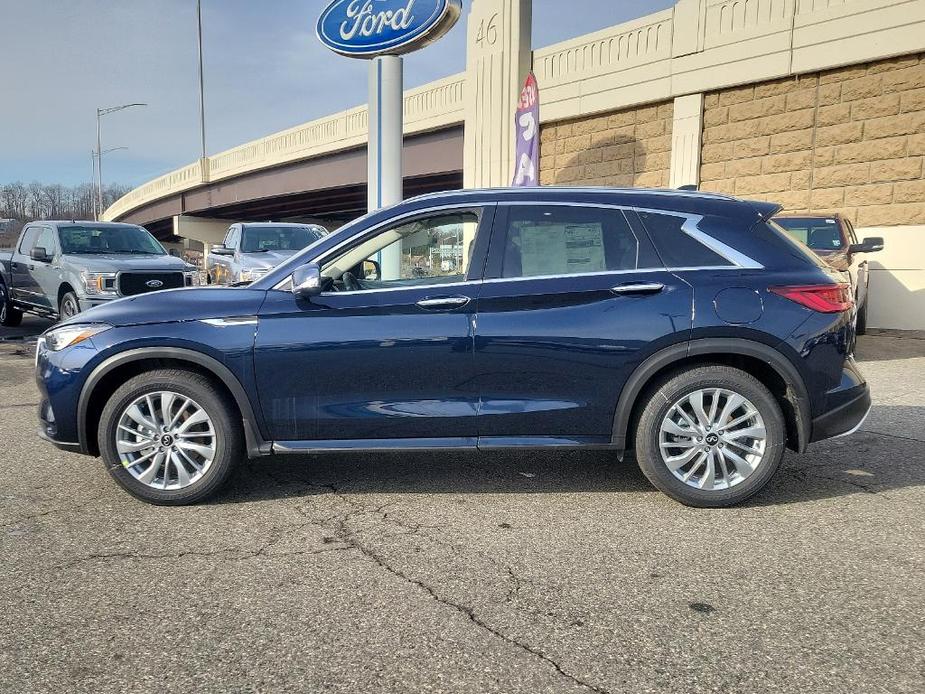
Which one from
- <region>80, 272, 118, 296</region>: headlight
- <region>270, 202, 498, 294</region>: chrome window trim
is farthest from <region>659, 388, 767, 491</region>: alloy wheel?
<region>80, 272, 118, 296</region>: headlight

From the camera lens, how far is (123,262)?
10922 millimetres

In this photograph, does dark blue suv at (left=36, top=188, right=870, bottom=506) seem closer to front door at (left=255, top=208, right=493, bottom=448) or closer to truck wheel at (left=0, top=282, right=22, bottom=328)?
front door at (left=255, top=208, right=493, bottom=448)

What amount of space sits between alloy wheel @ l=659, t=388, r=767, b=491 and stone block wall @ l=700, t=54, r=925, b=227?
1146 centimetres

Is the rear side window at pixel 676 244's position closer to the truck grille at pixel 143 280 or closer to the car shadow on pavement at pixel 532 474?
the car shadow on pavement at pixel 532 474

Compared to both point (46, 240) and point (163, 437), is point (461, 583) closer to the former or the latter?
point (163, 437)

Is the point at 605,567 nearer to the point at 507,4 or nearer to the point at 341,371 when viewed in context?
the point at 341,371

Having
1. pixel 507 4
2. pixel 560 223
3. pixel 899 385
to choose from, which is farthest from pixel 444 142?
pixel 560 223

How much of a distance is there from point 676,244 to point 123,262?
9.36 meters

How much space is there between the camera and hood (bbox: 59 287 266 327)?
13.1 feet

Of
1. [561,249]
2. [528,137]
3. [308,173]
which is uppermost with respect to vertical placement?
[308,173]

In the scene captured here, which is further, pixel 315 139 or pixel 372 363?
pixel 315 139

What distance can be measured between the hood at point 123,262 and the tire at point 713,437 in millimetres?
9148

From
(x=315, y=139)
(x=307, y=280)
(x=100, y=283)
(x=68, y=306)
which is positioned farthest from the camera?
(x=315, y=139)

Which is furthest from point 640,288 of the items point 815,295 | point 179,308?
point 179,308
